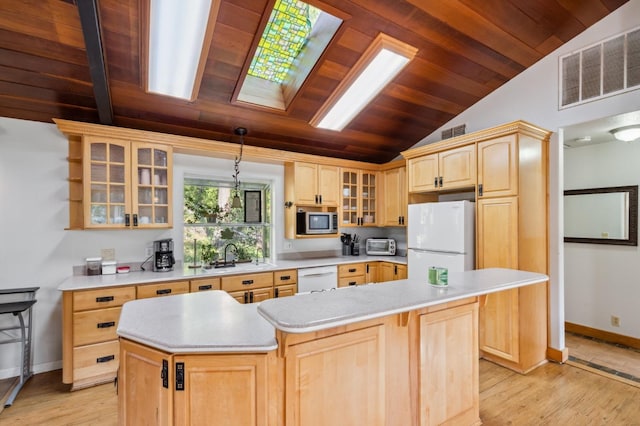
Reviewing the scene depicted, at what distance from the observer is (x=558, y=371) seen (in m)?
2.99

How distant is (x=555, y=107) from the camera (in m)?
3.21

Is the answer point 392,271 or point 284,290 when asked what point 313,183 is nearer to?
point 284,290

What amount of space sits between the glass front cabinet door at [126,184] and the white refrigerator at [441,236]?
290 cm

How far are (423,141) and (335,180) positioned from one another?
1460 mm

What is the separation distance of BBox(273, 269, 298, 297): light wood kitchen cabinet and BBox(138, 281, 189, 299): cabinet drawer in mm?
985

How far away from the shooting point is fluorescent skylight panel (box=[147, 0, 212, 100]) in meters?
2.05

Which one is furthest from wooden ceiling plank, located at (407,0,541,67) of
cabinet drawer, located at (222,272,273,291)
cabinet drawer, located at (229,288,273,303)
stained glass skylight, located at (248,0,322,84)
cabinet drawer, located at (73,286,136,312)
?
cabinet drawer, located at (73,286,136,312)

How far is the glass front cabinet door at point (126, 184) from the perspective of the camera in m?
2.99

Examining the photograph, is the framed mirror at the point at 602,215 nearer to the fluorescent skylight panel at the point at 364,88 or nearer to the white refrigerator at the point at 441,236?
the white refrigerator at the point at 441,236

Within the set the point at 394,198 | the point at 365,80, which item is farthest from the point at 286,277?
the point at 365,80

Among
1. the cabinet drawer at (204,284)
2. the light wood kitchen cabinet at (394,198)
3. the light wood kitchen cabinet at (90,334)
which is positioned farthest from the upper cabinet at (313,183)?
the light wood kitchen cabinet at (90,334)

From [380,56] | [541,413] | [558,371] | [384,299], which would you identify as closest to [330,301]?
[384,299]

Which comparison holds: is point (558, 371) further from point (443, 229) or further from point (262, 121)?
point (262, 121)

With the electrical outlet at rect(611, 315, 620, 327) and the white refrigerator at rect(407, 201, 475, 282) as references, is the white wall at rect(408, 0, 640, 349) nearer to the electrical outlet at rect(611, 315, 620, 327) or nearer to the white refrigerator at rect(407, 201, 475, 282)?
the electrical outlet at rect(611, 315, 620, 327)
